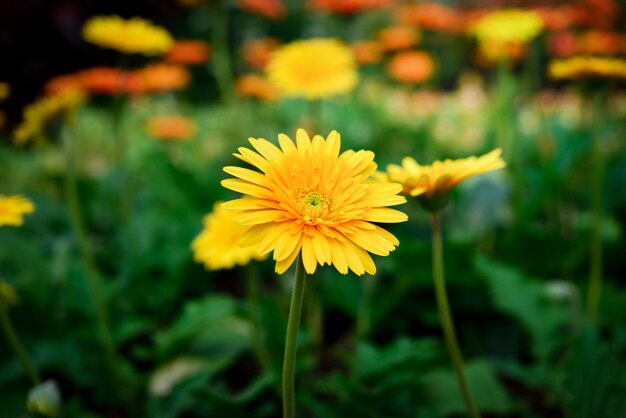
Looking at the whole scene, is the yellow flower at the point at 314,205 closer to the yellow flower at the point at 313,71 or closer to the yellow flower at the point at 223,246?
the yellow flower at the point at 223,246

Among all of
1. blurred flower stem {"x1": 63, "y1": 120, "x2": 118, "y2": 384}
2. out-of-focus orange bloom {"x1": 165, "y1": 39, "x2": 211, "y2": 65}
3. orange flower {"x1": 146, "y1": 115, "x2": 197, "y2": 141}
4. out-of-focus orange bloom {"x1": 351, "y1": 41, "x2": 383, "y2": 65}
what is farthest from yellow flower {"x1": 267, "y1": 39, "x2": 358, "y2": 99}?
out-of-focus orange bloom {"x1": 165, "y1": 39, "x2": 211, "y2": 65}

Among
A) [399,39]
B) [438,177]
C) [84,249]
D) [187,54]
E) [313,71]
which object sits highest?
[399,39]

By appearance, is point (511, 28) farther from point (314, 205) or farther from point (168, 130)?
point (314, 205)

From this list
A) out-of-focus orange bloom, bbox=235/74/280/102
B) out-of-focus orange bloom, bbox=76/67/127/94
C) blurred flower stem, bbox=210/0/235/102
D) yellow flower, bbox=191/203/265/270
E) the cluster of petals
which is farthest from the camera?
out-of-focus orange bloom, bbox=76/67/127/94

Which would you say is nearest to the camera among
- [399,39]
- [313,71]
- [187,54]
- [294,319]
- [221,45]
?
[294,319]

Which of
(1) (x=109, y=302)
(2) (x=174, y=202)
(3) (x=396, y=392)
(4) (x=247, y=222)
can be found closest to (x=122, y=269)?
(1) (x=109, y=302)

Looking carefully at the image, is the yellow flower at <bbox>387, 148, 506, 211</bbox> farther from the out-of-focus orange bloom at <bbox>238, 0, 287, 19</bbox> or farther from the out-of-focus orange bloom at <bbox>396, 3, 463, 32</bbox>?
the out-of-focus orange bloom at <bbox>396, 3, 463, 32</bbox>

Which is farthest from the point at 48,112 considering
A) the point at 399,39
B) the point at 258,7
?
the point at 399,39
